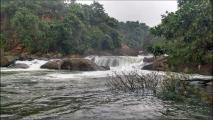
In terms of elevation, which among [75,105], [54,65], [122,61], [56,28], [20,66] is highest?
[56,28]

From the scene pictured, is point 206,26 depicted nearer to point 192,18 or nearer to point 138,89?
point 192,18

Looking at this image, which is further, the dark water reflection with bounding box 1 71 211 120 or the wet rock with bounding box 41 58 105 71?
the wet rock with bounding box 41 58 105 71

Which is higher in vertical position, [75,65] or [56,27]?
[56,27]

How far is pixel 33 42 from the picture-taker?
185ft

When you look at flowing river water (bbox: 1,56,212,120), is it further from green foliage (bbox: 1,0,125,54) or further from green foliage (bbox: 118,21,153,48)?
green foliage (bbox: 118,21,153,48)

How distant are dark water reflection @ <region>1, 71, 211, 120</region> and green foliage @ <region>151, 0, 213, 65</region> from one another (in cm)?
214

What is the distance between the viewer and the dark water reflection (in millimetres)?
13156

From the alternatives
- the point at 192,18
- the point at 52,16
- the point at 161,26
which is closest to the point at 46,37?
the point at 52,16

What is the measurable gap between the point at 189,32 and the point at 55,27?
43.9m

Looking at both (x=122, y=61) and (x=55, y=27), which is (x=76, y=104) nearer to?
(x=122, y=61)

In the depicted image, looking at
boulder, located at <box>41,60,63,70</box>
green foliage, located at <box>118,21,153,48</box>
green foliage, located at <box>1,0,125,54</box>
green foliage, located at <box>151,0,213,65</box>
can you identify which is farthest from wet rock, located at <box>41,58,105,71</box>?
green foliage, located at <box>118,21,153,48</box>

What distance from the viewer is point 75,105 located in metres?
15.4

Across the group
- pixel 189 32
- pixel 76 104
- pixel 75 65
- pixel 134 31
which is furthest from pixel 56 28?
pixel 189 32

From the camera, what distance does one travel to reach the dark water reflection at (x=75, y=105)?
13.2 metres
